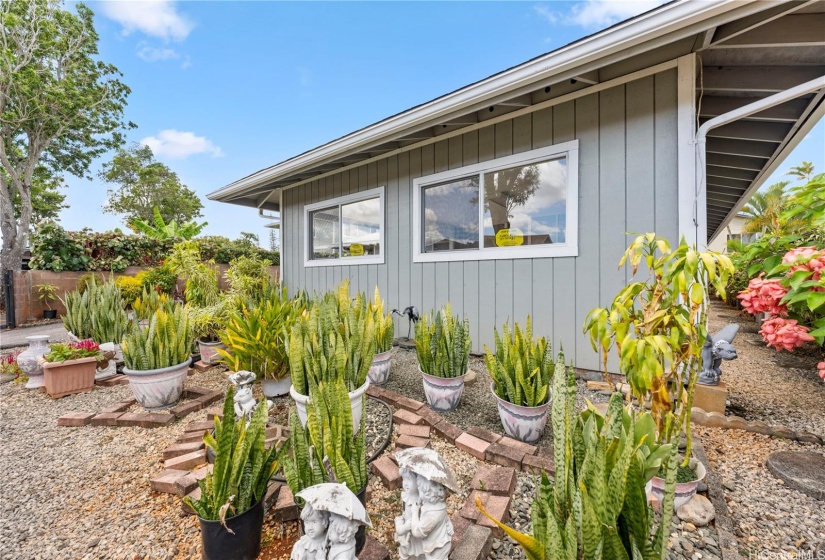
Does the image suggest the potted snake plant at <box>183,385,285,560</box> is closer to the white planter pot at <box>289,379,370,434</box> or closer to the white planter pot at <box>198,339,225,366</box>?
the white planter pot at <box>289,379,370,434</box>

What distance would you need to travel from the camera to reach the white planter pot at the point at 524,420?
1.82 m

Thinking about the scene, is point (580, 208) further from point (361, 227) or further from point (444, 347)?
point (361, 227)

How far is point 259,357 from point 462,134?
2.96 metres

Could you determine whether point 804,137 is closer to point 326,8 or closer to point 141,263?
point 326,8

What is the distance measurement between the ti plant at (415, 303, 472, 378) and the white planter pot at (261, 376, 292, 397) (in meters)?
1.07

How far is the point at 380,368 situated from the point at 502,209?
1975 millimetres

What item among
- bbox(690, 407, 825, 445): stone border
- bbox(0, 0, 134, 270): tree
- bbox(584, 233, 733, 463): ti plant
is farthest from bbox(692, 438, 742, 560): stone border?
bbox(0, 0, 134, 270): tree

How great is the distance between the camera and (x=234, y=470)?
1111 millimetres

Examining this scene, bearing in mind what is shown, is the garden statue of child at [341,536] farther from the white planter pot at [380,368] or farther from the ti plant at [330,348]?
the white planter pot at [380,368]

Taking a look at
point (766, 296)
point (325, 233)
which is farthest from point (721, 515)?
point (325, 233)

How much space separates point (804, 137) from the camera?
356cm

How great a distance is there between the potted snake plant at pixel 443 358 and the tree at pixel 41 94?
39.4ft

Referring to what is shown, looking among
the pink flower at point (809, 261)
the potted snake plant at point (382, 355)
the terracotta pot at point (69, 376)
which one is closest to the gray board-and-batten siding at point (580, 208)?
the pink flower at point (809, 261)

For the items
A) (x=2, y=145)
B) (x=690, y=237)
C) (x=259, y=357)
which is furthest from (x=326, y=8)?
(x=2, y=145)
